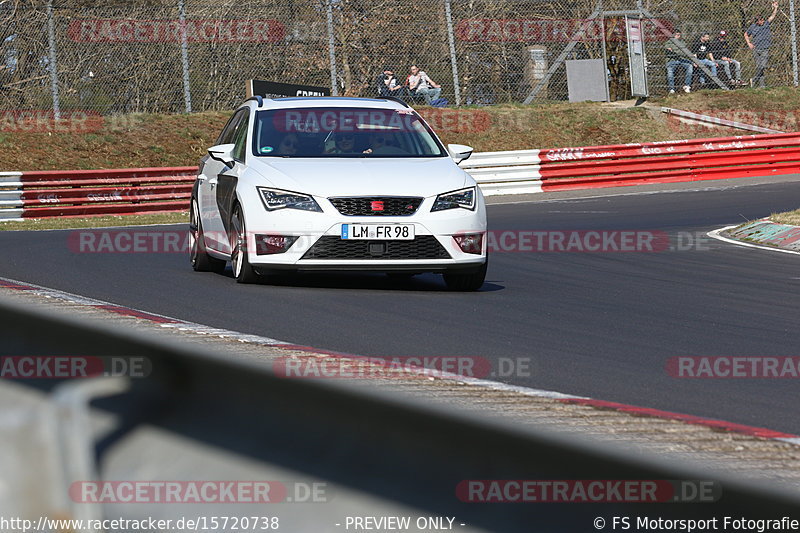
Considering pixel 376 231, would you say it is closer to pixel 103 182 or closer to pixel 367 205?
pixel 367 205

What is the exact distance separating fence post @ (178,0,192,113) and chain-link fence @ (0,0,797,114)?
0.10 feet

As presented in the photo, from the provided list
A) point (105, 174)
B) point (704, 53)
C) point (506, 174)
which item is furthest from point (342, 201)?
point (704, 53)

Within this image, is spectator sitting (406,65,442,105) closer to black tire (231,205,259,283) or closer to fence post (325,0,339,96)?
fence post (325,0,339,96)

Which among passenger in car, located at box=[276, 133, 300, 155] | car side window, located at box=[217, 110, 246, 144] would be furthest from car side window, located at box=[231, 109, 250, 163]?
passenger in car, located at box=[276, 133, 300, 155]

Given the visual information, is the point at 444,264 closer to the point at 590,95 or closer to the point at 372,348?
the point at 372,348

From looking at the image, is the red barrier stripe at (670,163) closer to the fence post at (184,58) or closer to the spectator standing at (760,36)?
the spectator standing at (760,36)

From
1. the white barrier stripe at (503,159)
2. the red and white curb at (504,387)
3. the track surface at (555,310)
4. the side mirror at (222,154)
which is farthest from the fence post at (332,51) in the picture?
the red and white curb at (504,387)

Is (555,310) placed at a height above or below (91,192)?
below

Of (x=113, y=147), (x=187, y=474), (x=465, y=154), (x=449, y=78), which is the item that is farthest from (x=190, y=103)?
(x=187, y=474)

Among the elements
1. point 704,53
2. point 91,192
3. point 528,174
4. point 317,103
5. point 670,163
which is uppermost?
point 704,53

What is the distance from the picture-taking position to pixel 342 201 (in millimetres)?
9273

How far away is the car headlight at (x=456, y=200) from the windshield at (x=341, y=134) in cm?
79

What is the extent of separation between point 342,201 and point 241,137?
1739mm

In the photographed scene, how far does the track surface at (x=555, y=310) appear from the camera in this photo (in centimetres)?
597
